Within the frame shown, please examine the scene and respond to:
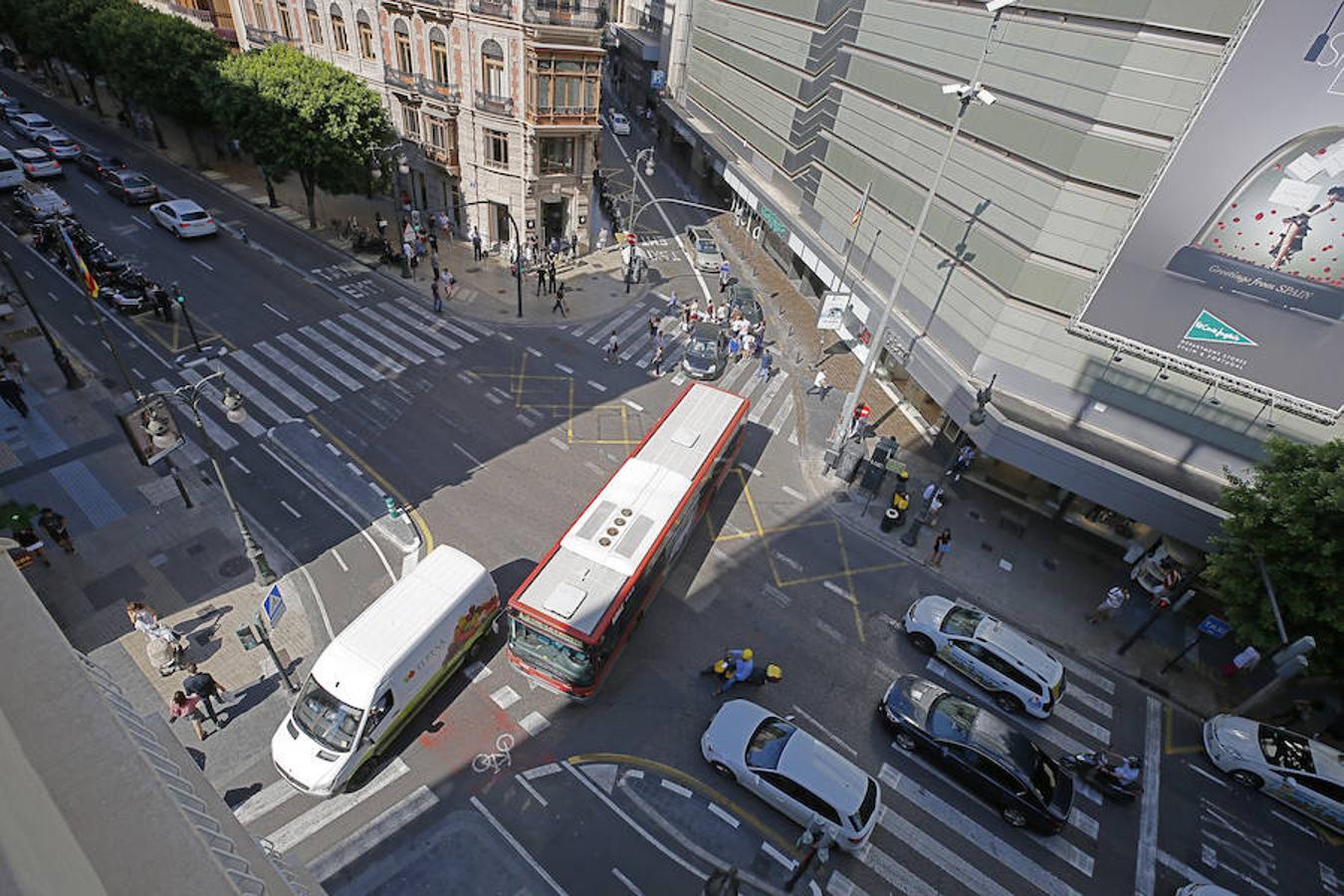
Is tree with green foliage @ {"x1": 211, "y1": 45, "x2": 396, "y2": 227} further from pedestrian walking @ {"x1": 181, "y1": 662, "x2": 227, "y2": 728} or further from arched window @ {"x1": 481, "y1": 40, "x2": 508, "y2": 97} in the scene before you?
pedestrian walking @ {"x1": 181, "y1": 662, "x2": 227, "y2": 728}

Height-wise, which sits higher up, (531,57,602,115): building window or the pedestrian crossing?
(531,57,602,115): building window

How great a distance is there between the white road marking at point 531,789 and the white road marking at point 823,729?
737 centimetres

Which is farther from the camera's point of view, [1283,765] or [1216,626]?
[1216,626]

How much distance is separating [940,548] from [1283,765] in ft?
34.5

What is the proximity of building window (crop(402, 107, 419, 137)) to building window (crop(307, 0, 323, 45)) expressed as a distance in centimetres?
919

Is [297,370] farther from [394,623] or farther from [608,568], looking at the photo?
[608,568]

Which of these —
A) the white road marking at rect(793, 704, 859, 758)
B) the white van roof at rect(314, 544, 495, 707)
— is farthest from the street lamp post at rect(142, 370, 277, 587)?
the white road marking at rect(793, 704, 859, 758)

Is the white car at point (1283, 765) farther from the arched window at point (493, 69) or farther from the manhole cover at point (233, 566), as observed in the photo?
the arched window at point (493, 69)

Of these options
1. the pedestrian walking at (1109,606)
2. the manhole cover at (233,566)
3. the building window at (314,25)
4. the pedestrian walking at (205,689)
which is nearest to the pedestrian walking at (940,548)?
the pedestrian walking at (1109,606)

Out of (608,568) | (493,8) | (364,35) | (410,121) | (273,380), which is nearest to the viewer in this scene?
(608,568)

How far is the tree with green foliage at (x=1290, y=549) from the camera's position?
1683 cm

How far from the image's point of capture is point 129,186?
40375mm

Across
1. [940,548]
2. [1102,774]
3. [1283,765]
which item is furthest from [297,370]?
[1283,765]

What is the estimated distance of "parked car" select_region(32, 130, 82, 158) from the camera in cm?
4422
